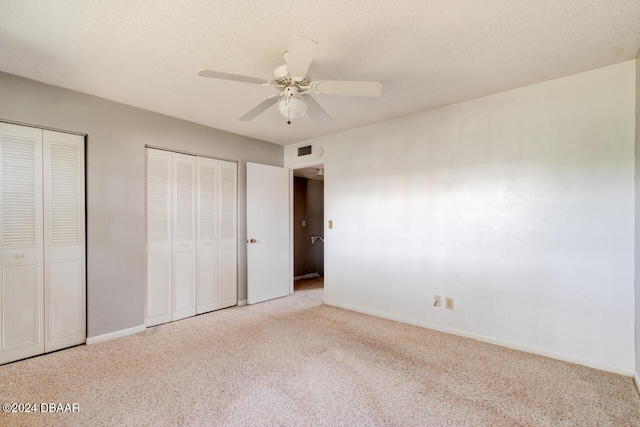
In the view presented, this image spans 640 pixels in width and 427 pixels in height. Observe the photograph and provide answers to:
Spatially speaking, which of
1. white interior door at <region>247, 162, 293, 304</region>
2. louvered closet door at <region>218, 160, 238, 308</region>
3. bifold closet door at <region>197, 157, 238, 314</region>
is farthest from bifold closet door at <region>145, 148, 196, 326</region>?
white interior door at <region>247, 162, 293, 304</region>

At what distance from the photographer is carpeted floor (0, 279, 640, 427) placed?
1.82 metres

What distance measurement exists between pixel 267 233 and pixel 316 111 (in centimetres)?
249

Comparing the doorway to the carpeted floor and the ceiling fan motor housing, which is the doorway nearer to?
the carpeted floor

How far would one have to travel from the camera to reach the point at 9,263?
2514 mm

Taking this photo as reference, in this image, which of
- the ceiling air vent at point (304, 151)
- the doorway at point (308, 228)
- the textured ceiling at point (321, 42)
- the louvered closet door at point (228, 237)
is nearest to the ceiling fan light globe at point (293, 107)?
the textured ceiling at point (321, 42)

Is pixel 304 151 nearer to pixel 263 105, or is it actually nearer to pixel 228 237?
pixel 228 237

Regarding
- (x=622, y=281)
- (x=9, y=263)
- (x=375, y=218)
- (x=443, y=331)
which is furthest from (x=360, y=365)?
(x=9, y=263)

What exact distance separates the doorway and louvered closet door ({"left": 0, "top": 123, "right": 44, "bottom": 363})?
367 centimetres

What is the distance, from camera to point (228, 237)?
4.11 m

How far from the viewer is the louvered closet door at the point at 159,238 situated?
3.37m

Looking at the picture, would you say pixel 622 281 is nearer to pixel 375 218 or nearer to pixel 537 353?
pixel 537 353

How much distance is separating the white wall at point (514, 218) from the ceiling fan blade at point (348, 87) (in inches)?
62.1

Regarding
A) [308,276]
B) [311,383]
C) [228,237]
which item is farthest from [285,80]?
[308,276]

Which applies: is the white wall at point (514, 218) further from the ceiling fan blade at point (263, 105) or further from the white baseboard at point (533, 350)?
the ceiling fan blade at point (263, 105)
